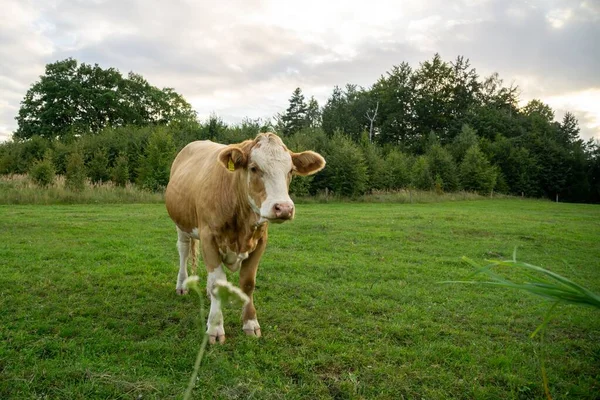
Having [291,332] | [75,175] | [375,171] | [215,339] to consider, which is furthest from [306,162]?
[375,171]

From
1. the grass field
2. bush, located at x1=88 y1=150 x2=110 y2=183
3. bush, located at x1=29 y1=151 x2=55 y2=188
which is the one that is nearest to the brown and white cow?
the grass field

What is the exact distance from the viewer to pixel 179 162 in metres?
7.05

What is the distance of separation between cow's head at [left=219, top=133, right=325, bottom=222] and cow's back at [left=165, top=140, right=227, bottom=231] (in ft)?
1.01

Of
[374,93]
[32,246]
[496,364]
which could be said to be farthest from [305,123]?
[496,364]

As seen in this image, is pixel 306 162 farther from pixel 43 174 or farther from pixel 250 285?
pixel 43 174

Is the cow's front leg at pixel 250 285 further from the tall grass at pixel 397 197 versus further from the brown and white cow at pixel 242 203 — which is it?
the tall grass at pixel 397 197

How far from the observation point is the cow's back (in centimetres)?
503

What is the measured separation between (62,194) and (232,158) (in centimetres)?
1794

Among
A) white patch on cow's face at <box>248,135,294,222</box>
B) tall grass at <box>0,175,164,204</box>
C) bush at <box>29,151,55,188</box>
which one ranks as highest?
white patch on cow's face at <box>248,135,294,222</box>

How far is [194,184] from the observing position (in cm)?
552

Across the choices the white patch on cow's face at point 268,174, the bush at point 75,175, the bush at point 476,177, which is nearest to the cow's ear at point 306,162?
the white patch on cow's face at point 268,174

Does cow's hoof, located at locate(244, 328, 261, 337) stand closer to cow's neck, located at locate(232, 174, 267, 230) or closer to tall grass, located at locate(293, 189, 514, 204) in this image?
cow's neck, located at locate(232, 174, 267, 230)

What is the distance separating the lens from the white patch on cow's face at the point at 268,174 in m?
4.04

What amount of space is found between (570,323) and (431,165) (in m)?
33.2
